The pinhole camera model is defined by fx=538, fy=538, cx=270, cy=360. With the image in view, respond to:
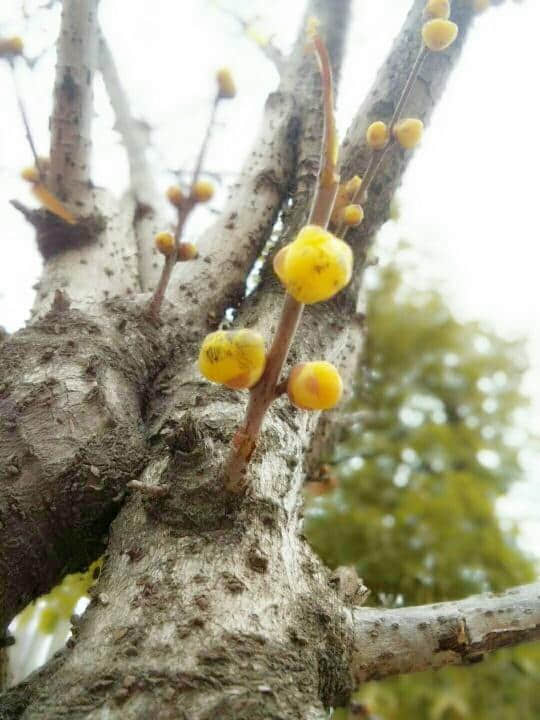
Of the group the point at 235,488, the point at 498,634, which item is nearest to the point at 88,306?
the point at 235,488

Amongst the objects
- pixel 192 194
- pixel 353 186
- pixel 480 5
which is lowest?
pixel 192 194

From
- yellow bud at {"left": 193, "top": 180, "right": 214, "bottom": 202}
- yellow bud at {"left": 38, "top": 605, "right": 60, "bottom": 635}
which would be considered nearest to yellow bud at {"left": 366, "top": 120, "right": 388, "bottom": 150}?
yellow bud at {"left": 193, "top": 180, "right": 214, "bottom": 202}

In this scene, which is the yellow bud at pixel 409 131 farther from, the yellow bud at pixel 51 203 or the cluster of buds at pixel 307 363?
the yellow bud at pixel 51 203

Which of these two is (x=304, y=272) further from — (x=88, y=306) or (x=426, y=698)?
(x=426, y=698)

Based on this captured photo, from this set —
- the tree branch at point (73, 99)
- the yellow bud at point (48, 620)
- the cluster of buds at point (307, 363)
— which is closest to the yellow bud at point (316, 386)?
the cluster of buds at point (307, 363)

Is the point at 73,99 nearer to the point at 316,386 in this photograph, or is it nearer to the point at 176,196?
the point at 176,196

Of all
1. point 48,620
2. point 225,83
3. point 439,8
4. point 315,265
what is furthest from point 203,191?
point 48,620
